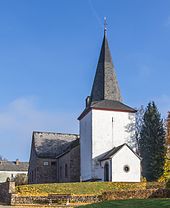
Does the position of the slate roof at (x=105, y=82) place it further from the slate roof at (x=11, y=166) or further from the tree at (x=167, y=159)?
the slate roof at (x=11, y=166)

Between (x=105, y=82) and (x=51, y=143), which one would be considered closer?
(x=105, y=82)

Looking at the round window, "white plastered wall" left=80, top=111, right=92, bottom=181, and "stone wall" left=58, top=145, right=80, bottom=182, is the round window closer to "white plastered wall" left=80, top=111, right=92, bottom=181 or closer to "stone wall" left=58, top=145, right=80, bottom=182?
"white plastered wall" left=80, top=111, right=92, bottom=181

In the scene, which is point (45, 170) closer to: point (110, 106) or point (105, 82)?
point (110, 106)

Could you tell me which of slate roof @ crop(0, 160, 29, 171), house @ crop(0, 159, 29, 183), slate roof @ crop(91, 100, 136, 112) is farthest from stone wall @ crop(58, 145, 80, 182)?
slate roof @ crop(0, 160, 29, 171)

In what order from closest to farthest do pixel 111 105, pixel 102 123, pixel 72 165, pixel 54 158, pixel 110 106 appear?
pixel 102 123
pixel 110 106
pixel 111 105
pixel 72 165
pixel 54 158

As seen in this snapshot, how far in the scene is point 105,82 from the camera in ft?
153

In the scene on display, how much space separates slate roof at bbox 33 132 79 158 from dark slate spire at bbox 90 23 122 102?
35.1ft

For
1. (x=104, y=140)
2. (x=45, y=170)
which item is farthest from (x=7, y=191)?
(x=45, y=170)

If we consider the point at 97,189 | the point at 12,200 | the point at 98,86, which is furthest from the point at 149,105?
Answer: the point at 12,200

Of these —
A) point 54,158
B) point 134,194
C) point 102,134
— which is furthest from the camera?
point 54,158

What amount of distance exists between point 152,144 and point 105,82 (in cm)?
1649

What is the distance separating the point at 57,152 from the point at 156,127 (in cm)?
1678

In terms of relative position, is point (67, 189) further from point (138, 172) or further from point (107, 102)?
point (107, 102)

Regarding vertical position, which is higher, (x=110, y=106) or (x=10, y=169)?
(x=110, y=106)
